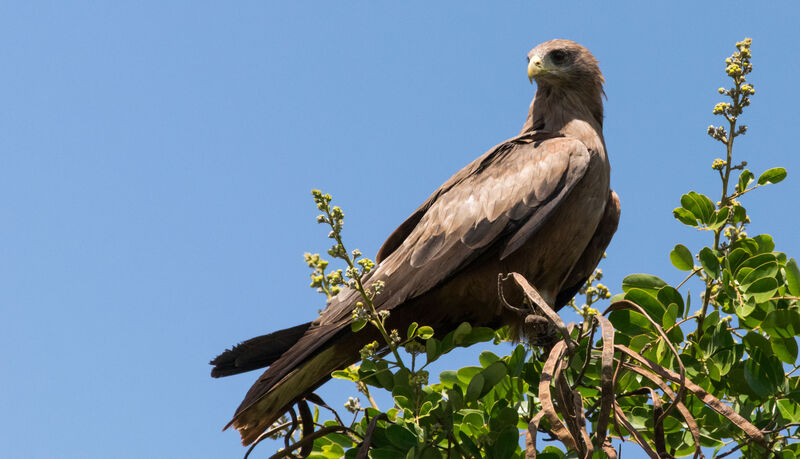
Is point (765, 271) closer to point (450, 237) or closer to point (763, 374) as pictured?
point (763, 374)

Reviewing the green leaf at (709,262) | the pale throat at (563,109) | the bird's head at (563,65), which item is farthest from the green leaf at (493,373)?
the bird's head at (563,65)

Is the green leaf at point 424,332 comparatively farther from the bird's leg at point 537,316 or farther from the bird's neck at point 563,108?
the bird's neck at point 563,108

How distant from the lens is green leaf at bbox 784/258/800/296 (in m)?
3.04

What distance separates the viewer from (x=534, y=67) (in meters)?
5.10

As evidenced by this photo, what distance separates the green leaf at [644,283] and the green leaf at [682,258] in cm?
10

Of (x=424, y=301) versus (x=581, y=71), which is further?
(x=581, y=71)

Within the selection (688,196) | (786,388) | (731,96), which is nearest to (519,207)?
(688,196)

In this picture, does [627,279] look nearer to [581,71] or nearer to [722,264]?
[722,264]

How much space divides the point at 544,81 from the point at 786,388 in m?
2.70

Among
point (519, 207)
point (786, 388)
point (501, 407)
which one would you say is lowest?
point (786, 388)

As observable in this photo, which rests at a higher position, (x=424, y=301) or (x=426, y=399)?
Answer: (x=424, y=301)

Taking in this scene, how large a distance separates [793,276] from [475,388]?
125 centimetres

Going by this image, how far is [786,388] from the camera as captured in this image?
2891 millimetres

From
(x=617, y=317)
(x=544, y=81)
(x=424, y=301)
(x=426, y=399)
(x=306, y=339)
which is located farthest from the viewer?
(x=544, y=81)
